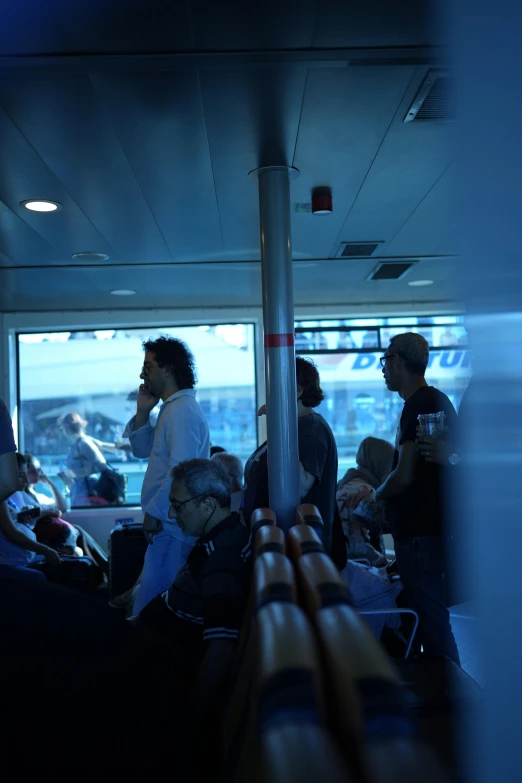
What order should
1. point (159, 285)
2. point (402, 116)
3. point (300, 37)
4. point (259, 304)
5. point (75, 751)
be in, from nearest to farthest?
point (75, 751)
point (300, 37)
point (402, 116)
point (159, 285)
point (259, 304)

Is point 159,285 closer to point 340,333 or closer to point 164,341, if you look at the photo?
point 340,333

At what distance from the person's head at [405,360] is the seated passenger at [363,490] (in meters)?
1.26

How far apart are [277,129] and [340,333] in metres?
4.52

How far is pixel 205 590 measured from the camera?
2.05 meters

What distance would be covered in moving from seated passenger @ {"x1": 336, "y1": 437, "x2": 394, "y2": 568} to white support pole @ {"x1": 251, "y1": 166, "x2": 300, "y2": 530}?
1086mm

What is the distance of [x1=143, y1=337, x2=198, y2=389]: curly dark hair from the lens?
3096 millimetres

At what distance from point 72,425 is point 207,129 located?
514 cm

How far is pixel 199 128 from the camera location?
2.79 meters

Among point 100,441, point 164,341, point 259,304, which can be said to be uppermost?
point 259,304

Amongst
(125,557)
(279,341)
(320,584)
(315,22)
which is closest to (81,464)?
(125,557)

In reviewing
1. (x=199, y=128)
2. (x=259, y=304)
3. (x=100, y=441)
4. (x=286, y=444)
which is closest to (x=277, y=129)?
(x=199, y=128)

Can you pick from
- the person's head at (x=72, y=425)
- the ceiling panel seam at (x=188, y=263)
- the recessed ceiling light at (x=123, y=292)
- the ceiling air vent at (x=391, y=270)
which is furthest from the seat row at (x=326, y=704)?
the person's head at (x=72, y=425)

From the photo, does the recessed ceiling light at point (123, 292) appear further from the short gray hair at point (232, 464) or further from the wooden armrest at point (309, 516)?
the wooden armrest at point (309, 516)

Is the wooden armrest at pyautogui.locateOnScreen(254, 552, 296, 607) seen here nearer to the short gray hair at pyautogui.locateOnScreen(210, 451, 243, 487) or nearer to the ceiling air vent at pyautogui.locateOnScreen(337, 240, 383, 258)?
the short gray hair at pyautogui.locateOnScreen(210, 451, 243, 487)
